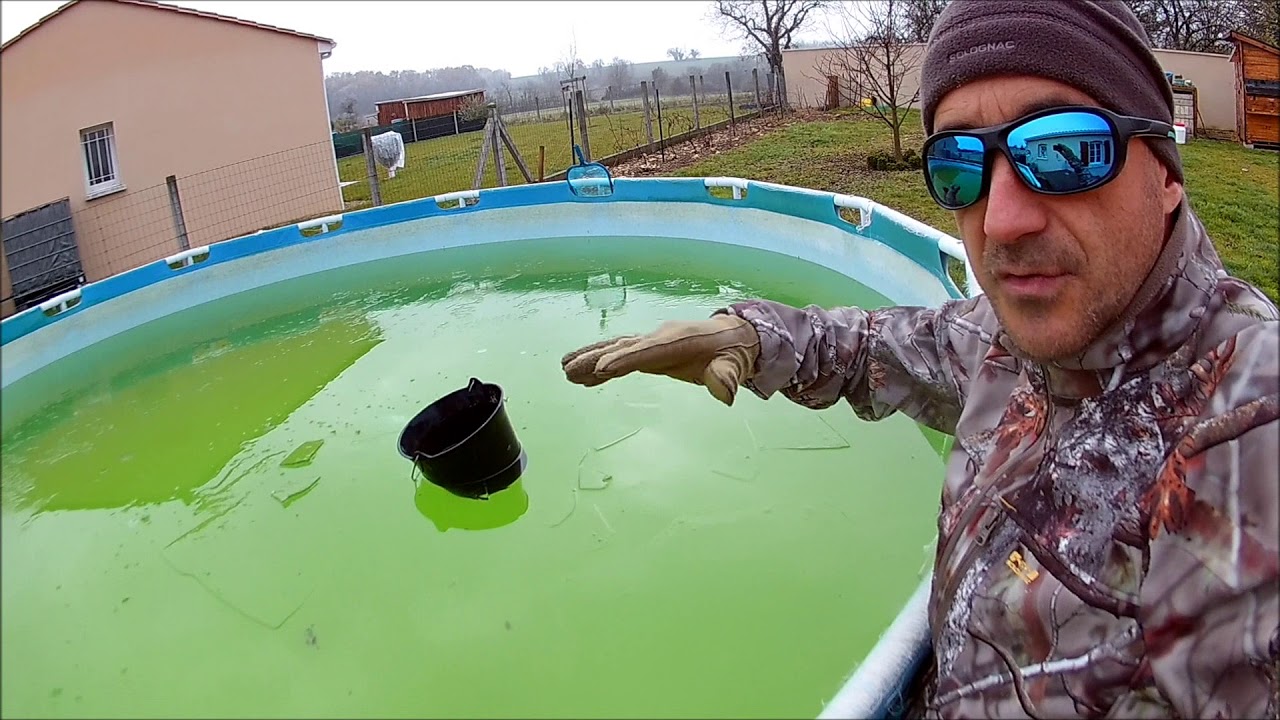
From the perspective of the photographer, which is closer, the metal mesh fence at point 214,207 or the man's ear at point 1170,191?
the man's ear at point 1170,191

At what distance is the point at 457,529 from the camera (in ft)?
10.2

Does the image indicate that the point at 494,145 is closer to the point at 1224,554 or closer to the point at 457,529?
the point at 457,529

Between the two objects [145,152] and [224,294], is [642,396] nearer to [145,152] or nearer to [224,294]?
[224,294]

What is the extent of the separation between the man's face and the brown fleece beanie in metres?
0.02

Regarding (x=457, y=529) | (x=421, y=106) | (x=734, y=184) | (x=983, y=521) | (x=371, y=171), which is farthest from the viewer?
(x=421, y=106)

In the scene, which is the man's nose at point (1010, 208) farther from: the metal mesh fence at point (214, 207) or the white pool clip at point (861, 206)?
the metal mesh fence at point (214, 207)

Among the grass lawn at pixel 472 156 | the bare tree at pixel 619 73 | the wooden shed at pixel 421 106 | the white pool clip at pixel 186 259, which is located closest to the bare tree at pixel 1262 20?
the grass lawn at pixel 472 156

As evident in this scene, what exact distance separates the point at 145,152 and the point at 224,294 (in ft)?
5.71

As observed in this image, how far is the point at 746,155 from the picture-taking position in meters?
12.3

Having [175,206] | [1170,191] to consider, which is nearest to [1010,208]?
[1170,191]

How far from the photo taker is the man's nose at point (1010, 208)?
1.18 m

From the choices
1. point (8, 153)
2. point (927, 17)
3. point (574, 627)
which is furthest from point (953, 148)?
point (927, 17)

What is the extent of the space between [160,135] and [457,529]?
22.8ft

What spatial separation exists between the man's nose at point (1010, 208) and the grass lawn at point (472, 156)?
423 inches
